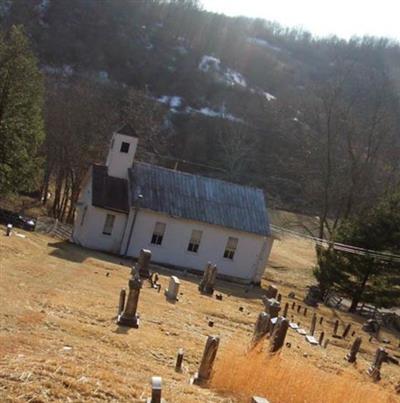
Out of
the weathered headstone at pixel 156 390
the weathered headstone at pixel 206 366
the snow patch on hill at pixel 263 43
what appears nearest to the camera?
the weathered headstone at pixel 156 390

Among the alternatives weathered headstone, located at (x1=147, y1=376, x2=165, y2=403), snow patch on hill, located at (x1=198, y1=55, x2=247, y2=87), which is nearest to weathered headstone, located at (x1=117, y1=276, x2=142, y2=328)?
weathered headstone, located at (x1=147, y1=376, x2=165, y2=403)

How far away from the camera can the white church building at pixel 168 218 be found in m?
31.0

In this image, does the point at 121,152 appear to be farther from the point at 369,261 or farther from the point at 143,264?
the point at 369,261

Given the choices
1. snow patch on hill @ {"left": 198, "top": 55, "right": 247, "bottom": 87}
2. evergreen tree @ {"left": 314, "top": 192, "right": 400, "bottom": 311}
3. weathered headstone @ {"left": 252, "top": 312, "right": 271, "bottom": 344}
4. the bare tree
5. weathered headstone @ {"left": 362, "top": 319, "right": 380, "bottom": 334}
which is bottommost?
weathered headstone @ {"left": 362, "top": 319, "right": 380, "bottom": 334}

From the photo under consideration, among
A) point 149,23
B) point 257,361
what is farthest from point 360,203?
point 149,23

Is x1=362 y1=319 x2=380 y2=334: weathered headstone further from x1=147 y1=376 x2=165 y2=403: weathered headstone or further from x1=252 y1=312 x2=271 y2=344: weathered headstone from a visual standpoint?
x1=147 y1=376 x2=165 y2=403: weathered headstone

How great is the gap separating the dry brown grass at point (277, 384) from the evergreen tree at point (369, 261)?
64.0 ft

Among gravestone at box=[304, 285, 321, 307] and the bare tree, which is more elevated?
the bare tree

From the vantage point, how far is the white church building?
31.0m

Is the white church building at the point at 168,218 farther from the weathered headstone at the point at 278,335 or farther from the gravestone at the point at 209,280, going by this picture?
the weathered headstone at the point at 278,335

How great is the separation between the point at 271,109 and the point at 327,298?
6253cm

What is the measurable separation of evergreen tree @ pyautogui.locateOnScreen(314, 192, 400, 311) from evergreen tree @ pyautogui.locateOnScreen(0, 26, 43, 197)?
18797 millimetres

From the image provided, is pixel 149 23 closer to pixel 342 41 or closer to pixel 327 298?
pixel 342 41

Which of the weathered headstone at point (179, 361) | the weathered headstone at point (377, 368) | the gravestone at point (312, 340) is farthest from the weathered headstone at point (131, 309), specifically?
the gravestone at point (312, 340)
